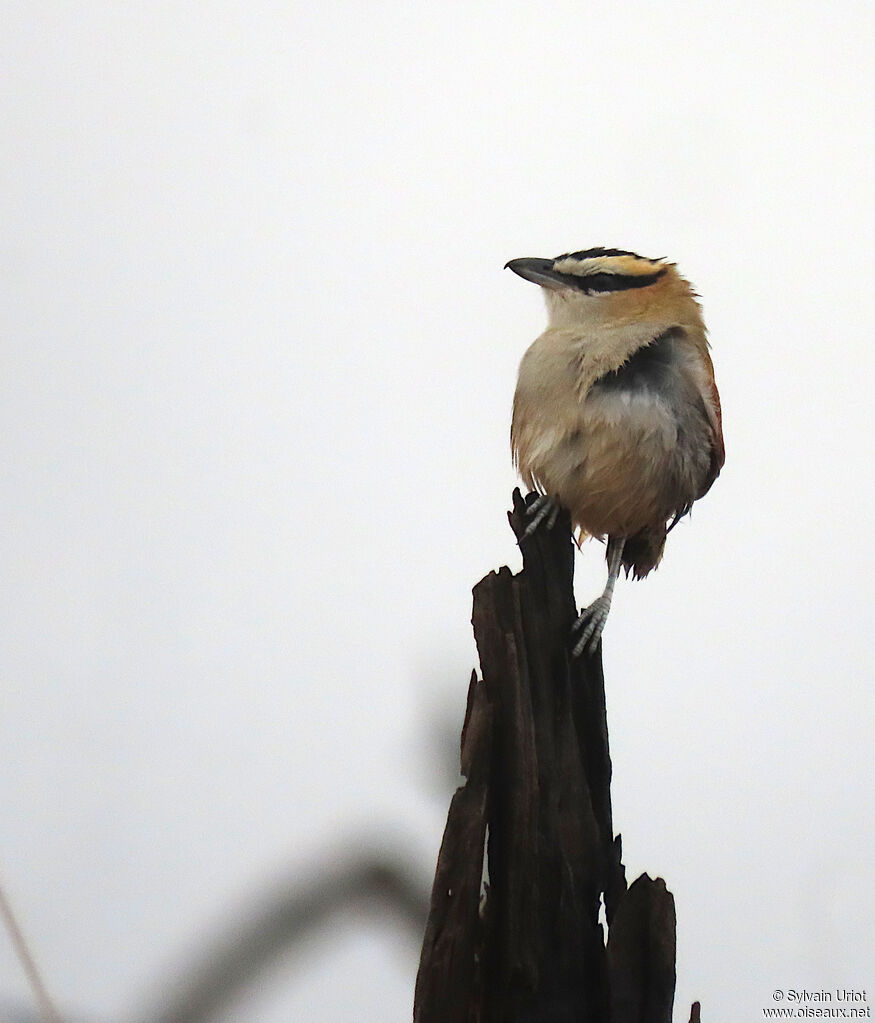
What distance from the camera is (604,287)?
116 centimetres

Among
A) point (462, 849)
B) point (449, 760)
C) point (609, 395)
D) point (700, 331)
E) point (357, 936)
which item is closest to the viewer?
point (462, 849)

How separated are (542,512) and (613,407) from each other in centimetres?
13

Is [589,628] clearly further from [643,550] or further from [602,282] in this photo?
[602,282]

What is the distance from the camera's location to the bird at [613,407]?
3.53ft

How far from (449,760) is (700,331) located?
0.66 m

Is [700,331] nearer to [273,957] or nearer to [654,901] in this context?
[654,901]

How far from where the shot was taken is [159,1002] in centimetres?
120

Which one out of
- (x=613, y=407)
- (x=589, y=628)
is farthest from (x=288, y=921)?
(x=613, y=407)

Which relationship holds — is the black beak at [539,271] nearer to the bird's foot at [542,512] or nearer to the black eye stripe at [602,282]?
the black eye stripe at [602,282]

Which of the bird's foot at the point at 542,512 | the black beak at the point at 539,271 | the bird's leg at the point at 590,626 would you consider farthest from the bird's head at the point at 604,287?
the bird's leg at the point at 590,626

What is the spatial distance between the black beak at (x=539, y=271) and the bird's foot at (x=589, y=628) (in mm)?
375

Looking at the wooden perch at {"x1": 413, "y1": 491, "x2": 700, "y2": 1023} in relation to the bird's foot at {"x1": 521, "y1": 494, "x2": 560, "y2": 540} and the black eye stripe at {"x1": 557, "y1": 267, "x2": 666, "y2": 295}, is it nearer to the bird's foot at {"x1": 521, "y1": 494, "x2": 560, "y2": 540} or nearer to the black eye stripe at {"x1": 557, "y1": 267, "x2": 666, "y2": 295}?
the bird's foot at {"x1": 521, "y1": 494, "x2": 560, "y2": 540}

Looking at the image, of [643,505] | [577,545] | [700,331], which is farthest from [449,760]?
[700,331]

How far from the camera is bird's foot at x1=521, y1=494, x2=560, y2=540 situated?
42.1 inches
